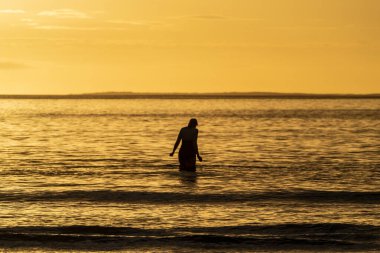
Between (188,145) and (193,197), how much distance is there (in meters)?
3.90

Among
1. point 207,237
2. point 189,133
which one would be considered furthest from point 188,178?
point 207,237

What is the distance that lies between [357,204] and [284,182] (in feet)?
17.1

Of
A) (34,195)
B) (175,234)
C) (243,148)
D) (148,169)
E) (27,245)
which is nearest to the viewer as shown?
(27,245)

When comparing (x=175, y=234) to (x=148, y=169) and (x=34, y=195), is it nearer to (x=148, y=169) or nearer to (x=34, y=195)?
(x=34, y=195)

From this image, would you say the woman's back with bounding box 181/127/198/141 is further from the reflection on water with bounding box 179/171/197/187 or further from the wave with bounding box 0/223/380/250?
the wave with bounding box 0/223/380/250

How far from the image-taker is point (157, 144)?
161ft

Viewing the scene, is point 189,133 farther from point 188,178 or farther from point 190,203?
point 190,203

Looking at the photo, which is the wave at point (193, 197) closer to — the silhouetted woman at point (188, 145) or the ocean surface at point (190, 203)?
the ocean surface at point (190, 203)

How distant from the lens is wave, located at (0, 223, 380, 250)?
671 inches

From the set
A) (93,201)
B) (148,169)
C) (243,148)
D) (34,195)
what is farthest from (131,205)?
(243,148)

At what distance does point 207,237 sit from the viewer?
58.1ft

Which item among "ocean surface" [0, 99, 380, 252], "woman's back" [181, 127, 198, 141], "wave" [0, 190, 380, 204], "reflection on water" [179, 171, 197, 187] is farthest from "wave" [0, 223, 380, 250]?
"woman's back" [181, 127, 198, 141]

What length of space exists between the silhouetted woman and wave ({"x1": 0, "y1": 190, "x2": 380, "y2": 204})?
297 centimetres

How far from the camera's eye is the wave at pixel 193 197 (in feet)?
76.7
